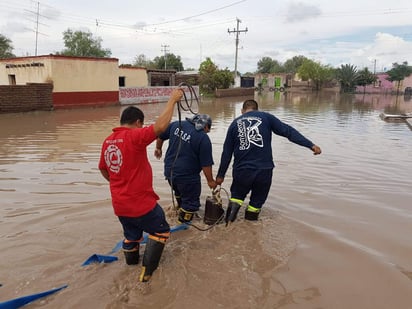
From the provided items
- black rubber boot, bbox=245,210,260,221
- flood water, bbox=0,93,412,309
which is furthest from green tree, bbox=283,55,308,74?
black rubber boot, bbox=245,210,260,221

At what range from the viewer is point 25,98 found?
760 inches

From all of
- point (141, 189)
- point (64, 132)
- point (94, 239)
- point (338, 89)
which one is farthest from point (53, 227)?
point (338, 89)

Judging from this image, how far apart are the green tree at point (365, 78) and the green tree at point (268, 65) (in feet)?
159

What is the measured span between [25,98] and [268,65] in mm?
104925

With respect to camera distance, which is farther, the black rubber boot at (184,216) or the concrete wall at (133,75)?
the concrete wall at (133,75)

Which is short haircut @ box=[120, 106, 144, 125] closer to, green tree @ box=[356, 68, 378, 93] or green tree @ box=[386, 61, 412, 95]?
green tree @ box=[386, 61, 412, 95]

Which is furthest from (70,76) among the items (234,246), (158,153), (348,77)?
(348,77)

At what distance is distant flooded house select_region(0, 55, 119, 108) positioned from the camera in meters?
21.9

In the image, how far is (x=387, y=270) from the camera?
353 centimetres

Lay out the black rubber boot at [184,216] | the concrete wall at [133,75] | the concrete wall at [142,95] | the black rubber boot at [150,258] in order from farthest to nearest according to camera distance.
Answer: the concrete wall at [133,75] → the concrete wall at [142,95] → the black rubber boot at [184,216] → the black rubber boot at [150,258]

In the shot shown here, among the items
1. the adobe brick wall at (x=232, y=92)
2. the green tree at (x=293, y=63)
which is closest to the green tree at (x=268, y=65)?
the green tree at (x=293, y=63)

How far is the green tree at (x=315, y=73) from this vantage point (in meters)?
76.0

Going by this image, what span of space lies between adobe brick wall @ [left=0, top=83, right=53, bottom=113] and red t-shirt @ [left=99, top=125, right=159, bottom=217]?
1804 centimetres

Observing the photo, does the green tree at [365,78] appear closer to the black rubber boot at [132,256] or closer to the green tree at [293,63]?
the green tree at [293,63]
